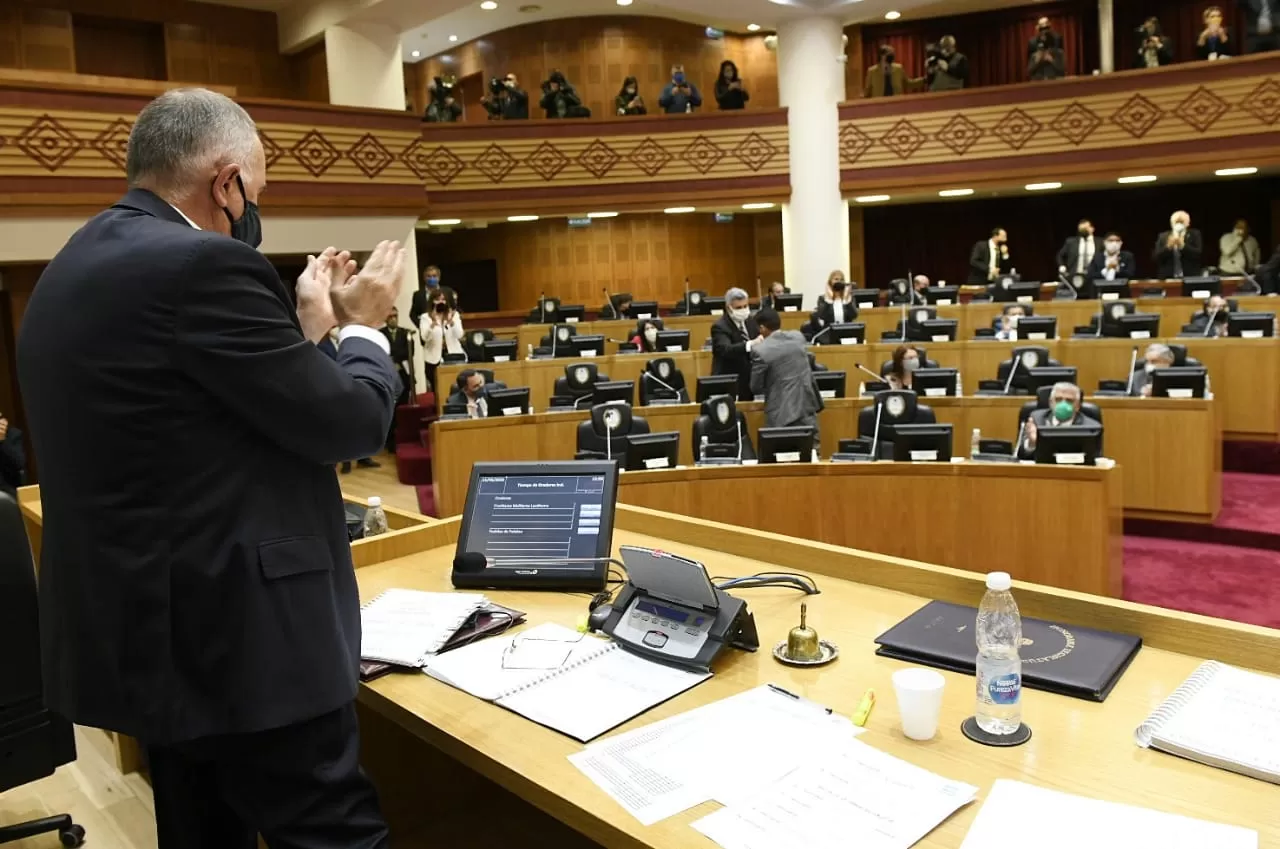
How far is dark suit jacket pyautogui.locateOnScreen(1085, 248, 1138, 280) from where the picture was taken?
37.5 ft

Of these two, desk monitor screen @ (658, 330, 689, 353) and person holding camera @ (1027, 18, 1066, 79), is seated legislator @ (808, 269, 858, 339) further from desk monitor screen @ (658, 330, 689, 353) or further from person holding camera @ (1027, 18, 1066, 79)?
person holding camera @ (1027, 18, 1066, 79)

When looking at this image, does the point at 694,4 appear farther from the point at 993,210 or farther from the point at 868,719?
the point at 868,719

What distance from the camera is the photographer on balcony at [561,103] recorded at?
553 inches

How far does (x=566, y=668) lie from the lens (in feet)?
6.40

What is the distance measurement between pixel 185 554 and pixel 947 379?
6.26m

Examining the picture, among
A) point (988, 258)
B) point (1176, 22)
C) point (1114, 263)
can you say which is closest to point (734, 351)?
point (1114, 263)

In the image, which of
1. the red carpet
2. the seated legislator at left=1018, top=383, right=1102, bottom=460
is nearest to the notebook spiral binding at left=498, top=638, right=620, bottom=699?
the red carpet

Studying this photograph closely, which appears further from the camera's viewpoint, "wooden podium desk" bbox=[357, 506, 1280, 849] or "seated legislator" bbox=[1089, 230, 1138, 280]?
"seated legislator" bbox=[1089, 230, 1138, 280]

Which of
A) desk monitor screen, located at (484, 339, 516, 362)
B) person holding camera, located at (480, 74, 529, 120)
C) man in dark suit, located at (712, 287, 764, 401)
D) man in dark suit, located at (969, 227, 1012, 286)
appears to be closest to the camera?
man in dark suit, located at (712, 287, 764, 401)

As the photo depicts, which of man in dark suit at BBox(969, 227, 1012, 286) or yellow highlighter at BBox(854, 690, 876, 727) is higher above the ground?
man in dark suit at BBox(969, 227, 1012, 286)

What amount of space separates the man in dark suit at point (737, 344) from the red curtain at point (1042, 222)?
29.1 ft

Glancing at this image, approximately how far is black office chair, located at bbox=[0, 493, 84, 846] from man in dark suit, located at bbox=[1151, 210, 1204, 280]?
1171cm

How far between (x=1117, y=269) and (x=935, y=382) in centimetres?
552

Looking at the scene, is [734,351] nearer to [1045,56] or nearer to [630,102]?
[630,102]
